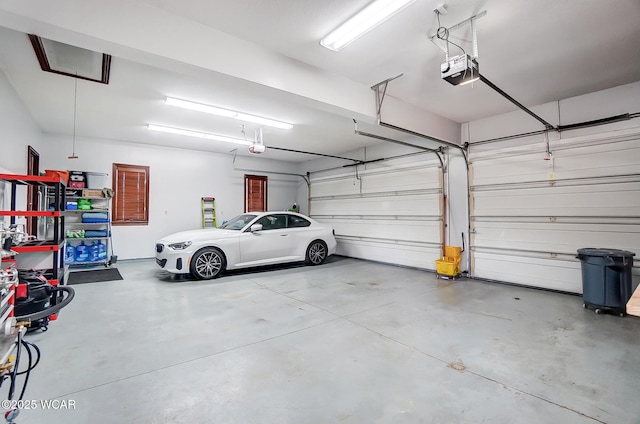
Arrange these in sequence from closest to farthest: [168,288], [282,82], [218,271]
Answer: [282,82] < [168,288] < [218,271]

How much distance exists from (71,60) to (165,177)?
4.49 metres

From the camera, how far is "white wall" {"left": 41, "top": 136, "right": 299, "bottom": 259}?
6418 mm

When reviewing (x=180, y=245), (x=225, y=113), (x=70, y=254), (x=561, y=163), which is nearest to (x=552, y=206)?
(x=561, y=163)

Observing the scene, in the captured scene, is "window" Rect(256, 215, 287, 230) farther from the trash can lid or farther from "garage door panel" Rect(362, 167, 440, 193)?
the trash can lid

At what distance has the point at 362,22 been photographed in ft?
8.47

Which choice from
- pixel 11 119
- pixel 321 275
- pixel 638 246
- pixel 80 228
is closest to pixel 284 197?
pixel 321 275

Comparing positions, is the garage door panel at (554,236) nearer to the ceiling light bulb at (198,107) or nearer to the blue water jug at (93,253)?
the ceiling light bulb at (198,107)

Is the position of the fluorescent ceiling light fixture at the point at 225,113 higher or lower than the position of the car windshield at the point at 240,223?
higher

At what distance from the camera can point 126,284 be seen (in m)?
4.76

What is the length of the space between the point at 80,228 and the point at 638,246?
9.70m

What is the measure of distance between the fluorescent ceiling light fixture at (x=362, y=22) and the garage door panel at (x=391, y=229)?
14.1 ft

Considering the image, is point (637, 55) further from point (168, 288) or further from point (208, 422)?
point (168, 288)

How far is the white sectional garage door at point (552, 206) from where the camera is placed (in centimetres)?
404

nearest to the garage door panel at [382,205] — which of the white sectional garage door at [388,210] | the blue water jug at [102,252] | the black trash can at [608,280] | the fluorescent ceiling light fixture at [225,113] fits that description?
the white sectional garage door at [388,210]
